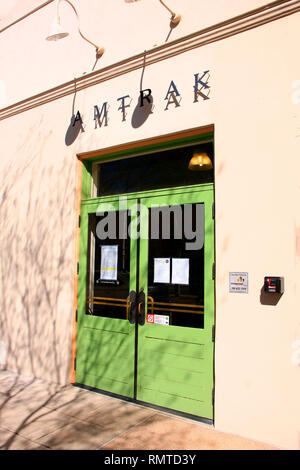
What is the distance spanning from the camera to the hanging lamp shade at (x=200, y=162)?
4426 mm

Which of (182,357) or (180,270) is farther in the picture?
(180,270)

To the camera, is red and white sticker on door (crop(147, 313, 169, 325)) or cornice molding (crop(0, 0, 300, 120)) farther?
red and white sticker on door (crop(147, 313, 169, 325))

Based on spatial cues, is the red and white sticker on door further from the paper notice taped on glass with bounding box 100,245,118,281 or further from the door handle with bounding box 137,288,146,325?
the paper notice taped on glass with bounding box 100,245,118,281

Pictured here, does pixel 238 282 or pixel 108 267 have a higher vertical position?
pixel 108 267

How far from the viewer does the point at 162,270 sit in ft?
14.9

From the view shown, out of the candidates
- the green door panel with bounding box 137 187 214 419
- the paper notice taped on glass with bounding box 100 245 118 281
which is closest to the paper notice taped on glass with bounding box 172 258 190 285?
the green door panel with bounding box 137 187 214 419

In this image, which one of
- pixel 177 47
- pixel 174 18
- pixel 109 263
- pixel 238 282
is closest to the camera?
pixel 238 282

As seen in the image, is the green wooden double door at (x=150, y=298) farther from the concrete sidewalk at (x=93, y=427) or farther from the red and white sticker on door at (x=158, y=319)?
the concrete sidewalk at (x=93, y=427)

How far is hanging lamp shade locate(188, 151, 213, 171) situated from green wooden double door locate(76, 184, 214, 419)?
0.94ft

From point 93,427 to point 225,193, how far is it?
2.84 metres

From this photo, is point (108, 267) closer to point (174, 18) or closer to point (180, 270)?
point (180, 270)

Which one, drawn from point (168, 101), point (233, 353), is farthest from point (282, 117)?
point (233, 353)

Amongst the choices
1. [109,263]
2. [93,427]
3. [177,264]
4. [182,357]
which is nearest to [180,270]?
[177,264]

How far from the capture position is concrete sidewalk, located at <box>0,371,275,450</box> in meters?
3.52
